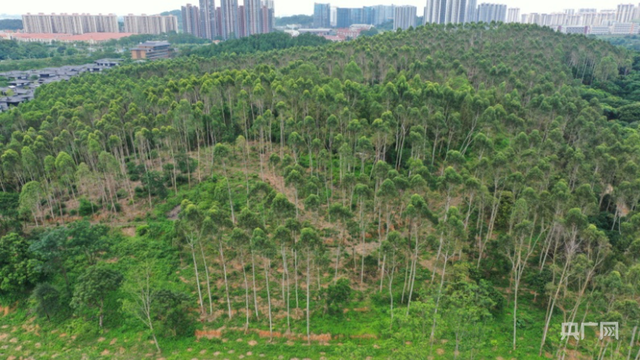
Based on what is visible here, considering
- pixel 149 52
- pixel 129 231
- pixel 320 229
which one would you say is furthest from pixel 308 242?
pixel 149 52

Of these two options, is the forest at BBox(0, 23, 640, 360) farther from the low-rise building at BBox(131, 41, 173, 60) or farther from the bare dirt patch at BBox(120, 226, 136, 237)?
the low-rise building at BBox(131, 41, 173, 60)

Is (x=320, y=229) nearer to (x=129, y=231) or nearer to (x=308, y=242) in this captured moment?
(x=308, y=242)

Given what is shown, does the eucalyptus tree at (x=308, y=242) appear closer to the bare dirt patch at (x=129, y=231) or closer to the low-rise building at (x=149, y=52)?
the bare dirt patch at (x=129, y=231)

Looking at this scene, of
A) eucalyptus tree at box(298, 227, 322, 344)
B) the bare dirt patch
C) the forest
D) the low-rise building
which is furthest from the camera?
the low-rise building

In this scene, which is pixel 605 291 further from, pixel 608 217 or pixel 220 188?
pixel 220 188

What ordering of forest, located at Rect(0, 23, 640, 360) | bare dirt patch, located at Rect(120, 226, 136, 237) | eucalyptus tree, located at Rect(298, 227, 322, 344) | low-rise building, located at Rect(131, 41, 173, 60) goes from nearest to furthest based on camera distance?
eucalyptus tree, located at Rect(298, 227, 322, 344), forest, located at Rect(0, 23, 640, 360), bare dirt patch, located at Rect(120, 226, 136, 237), low-rise building, located at Rect(131, 41, 173, 60)

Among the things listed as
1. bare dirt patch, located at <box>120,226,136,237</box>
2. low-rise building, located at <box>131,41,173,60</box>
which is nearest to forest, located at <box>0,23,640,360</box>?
bare dirt patch, located at <box>120,226,136,237</box>

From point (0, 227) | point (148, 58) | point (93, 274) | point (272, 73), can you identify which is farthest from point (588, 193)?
point (148, 58)

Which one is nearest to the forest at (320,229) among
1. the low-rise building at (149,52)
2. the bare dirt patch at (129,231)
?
the bare dirt patch at (129,231)
